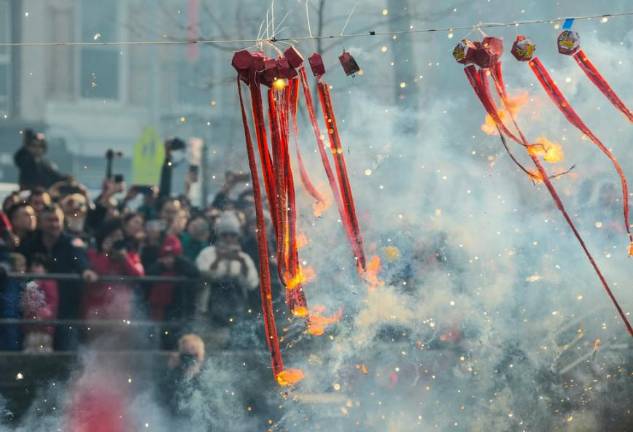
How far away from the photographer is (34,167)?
564 cm

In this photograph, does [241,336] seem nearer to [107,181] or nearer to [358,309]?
[358,309]

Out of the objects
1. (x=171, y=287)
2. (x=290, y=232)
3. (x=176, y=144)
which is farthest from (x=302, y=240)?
(x=290, y=232)

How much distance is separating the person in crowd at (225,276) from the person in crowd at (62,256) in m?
0.68

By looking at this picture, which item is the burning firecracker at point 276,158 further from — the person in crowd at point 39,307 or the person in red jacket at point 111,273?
the person in crowd at point 39,307

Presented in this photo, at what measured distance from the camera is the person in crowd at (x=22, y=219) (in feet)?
A: 18.0

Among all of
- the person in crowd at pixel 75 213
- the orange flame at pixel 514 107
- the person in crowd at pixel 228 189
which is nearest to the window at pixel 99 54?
the person in crowd at pixel 75 213

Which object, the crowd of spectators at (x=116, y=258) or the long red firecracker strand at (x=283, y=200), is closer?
the long red firecracker strand at (x=283, y=200)

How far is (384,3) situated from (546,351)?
2.53m

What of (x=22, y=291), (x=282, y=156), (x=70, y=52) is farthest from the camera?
(x=70, y=52)

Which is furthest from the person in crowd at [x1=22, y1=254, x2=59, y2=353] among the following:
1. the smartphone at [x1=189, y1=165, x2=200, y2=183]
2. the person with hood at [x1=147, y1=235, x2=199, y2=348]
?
the smartphone at [x1=189, y1=165, x2=200, y2=183]

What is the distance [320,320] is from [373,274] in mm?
453

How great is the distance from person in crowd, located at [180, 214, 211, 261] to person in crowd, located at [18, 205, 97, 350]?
568 millimetres

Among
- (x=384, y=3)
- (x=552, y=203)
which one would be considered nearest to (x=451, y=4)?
(x=384, y=3)

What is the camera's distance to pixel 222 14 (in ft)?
20.0
